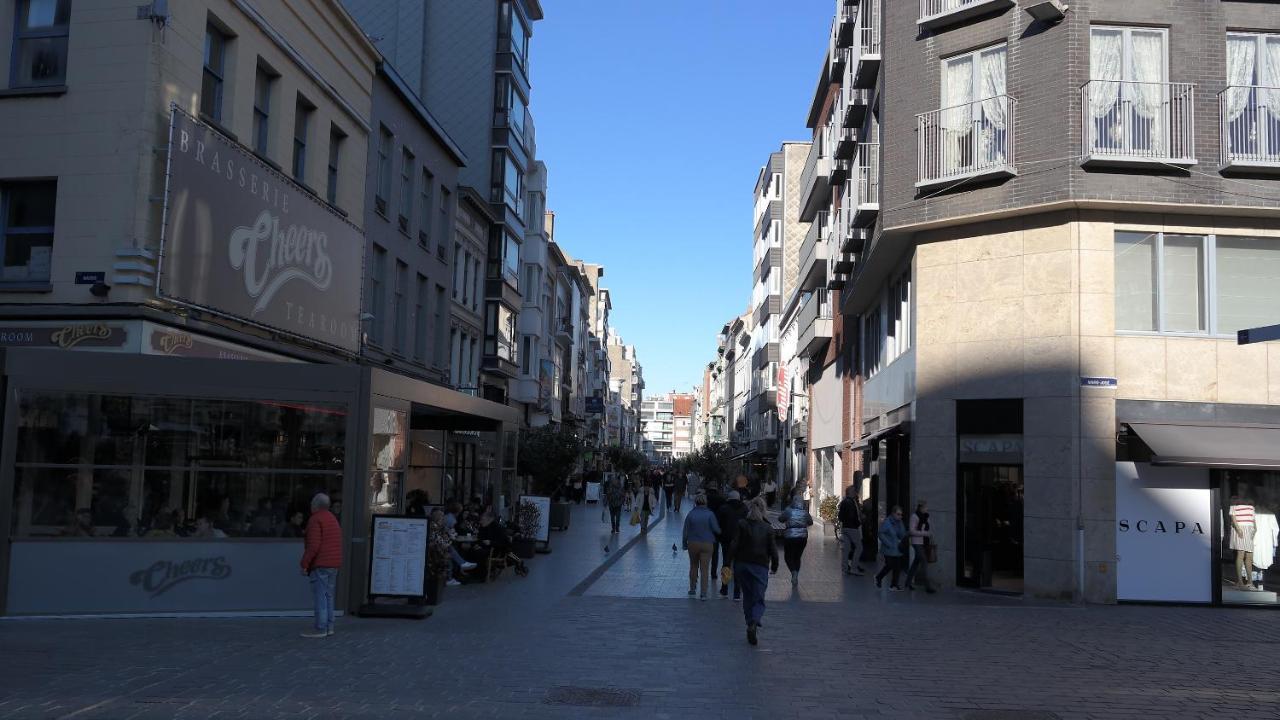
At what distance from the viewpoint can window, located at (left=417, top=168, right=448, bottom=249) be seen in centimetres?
3366

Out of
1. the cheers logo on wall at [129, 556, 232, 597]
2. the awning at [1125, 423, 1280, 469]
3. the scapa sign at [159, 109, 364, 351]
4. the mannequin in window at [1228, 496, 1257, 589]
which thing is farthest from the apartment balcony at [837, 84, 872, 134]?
the cheers logo on wall at [129, 556, 232, 597]

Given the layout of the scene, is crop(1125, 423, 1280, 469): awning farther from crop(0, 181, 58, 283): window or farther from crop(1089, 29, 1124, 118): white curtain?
crop(0, 181, 58, 283): window

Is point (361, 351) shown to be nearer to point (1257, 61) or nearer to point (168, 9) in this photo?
point (168, 9)

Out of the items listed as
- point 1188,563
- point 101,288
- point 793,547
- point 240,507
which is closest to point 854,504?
point 793,547

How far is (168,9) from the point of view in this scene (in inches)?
686

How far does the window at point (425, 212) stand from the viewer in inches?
1325

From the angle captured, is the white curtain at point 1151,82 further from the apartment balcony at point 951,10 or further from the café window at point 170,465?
the café window at point 170,465

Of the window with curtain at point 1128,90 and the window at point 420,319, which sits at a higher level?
the window with curtain at point 1128,90

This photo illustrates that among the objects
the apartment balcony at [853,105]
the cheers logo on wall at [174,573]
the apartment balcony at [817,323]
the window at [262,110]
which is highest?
the apartment balcony at [853,105]

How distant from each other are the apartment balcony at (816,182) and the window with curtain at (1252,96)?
48.7ft

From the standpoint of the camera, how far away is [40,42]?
17.9 metres

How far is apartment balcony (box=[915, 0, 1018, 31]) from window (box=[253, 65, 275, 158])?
12.5 m

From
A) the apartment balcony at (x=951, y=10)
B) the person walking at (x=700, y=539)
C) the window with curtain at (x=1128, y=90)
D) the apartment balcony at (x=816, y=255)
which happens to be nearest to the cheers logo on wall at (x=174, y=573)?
the person walking at (x=700, y=539)

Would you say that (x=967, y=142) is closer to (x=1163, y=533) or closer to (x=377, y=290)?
(x=1163, y=533)
